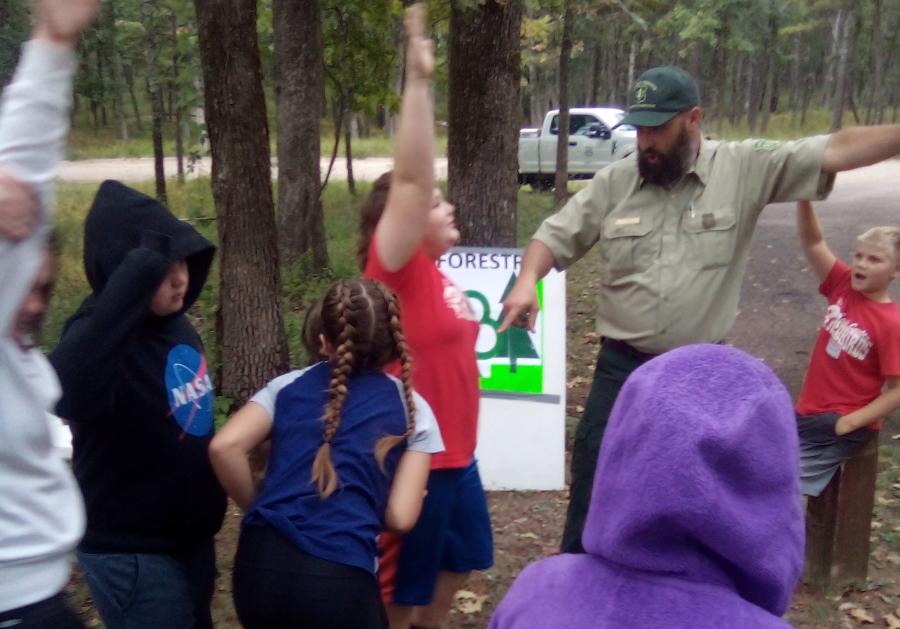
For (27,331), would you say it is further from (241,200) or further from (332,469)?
(241,200)

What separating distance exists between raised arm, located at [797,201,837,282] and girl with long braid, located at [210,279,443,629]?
216 centimetres

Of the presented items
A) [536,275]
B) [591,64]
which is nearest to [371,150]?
[591,64]

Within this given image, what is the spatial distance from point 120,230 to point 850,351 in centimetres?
302

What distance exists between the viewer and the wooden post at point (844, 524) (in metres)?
4.11

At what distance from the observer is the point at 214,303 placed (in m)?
9.04

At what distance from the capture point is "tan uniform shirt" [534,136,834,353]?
338 centimetres

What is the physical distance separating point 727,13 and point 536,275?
105ft

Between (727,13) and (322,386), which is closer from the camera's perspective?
(322,386)

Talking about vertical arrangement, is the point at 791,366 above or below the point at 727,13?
below

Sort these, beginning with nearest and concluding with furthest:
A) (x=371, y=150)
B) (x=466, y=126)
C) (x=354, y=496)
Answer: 1. (x=354, y=496)
2. (x=466, y=126)
3. (x=371, y=150)

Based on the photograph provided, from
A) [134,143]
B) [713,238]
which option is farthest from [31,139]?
[134,143]

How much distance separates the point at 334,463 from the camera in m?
2.13

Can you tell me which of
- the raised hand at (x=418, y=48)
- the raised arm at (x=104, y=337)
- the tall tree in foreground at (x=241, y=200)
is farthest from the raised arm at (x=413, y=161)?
the tall tree in foreground at (x=241, y=200)

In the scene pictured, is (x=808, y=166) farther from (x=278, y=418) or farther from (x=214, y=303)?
(x=214, y=303)
